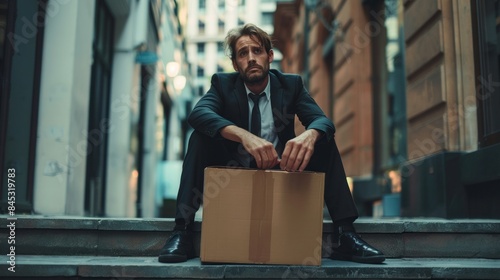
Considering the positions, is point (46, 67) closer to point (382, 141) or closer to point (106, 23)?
point (106, 23)

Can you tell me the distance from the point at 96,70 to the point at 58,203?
321 cm

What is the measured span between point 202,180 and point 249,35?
0.98 m

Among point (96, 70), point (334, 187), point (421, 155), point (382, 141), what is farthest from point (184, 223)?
point (382, 141)

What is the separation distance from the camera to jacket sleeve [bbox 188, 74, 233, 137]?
2986mm

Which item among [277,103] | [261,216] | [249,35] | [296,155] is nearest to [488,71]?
[277,103]

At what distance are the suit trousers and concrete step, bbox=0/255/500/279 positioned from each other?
1.04 feet

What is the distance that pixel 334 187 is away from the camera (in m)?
3.09

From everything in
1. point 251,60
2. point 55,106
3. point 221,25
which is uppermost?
point 221,25

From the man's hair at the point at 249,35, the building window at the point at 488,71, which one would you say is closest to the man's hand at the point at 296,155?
the man's hair at the point at 249,35

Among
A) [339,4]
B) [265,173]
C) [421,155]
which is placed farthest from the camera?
[339,4]

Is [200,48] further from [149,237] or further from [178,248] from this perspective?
[178,248]

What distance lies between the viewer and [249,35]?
3.37m

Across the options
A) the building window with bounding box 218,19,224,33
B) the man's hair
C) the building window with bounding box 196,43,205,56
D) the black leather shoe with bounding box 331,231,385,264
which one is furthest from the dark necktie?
the building window with bounding box 218,19,224,33

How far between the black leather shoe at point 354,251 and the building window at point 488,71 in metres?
2.23
